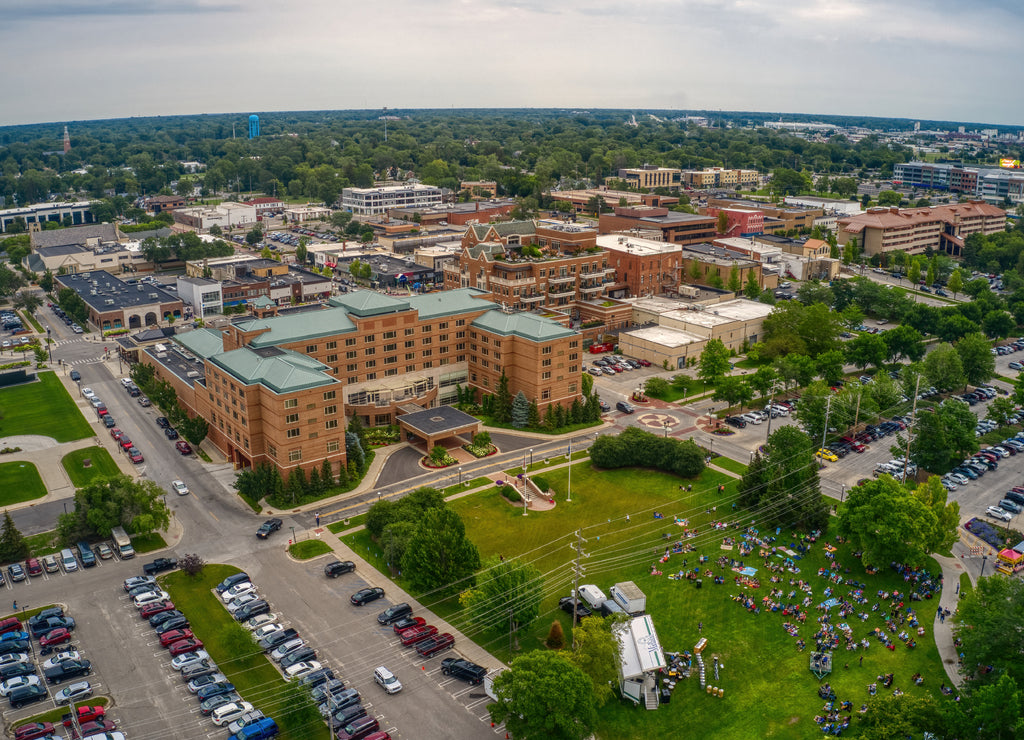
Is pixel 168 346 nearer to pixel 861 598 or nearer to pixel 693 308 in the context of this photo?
pixel 693 308

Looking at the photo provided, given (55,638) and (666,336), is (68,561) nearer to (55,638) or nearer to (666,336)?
(55,638)

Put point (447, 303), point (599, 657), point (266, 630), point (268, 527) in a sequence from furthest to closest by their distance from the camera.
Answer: point (447, 303) → point (268, 527) → point (266, 630) → point (599, 657)

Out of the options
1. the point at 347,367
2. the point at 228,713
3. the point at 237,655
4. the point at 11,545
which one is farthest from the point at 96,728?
the point at 347,367

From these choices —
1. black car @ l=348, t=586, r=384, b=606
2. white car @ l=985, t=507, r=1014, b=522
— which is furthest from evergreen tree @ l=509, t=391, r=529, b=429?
white car @ l=985, t=507, r=1014, b=522

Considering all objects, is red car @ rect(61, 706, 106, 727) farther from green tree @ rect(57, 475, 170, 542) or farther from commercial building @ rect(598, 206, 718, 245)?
commercial building @ rect(598, 206, 718, 245)

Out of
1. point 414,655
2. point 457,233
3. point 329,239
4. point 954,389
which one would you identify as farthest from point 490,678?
point 329,239

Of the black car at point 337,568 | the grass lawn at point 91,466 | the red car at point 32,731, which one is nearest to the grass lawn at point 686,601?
the black car at point 337,568

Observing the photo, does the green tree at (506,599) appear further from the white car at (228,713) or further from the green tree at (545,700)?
the white car at (228,713)
